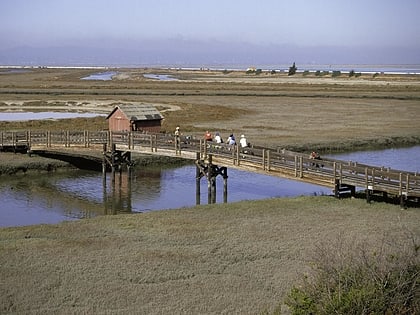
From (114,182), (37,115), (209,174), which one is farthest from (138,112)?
(37,115)

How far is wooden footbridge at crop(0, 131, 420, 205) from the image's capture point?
2647cm

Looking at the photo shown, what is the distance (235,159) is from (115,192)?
23.7ft

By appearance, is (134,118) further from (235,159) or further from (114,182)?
(235,159)

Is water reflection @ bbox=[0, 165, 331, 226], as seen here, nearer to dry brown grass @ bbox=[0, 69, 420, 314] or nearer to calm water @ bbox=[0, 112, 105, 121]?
dry brown grass @ bbox=[0, 69, 420, 314]

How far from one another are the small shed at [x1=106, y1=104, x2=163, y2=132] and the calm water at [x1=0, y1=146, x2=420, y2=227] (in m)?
3.34

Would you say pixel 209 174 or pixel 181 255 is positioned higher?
pixel 209 174

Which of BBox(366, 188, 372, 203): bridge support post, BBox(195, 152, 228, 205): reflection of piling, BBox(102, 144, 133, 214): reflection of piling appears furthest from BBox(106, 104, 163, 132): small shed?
BBox(366, 188, 372, 203): bridge support post

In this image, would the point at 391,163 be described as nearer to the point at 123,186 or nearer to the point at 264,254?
the point at 123,186

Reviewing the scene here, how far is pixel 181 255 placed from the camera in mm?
20625

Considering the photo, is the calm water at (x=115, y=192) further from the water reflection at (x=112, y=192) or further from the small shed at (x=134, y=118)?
the small shed at (x=134, y=118)

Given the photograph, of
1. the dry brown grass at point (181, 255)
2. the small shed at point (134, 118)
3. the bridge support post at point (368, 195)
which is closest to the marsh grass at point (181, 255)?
the dry brown grass at point (181, 255)

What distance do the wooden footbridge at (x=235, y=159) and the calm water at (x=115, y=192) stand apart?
1.66 m

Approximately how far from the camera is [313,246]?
21.3m

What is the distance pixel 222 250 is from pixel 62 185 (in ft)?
57.1
